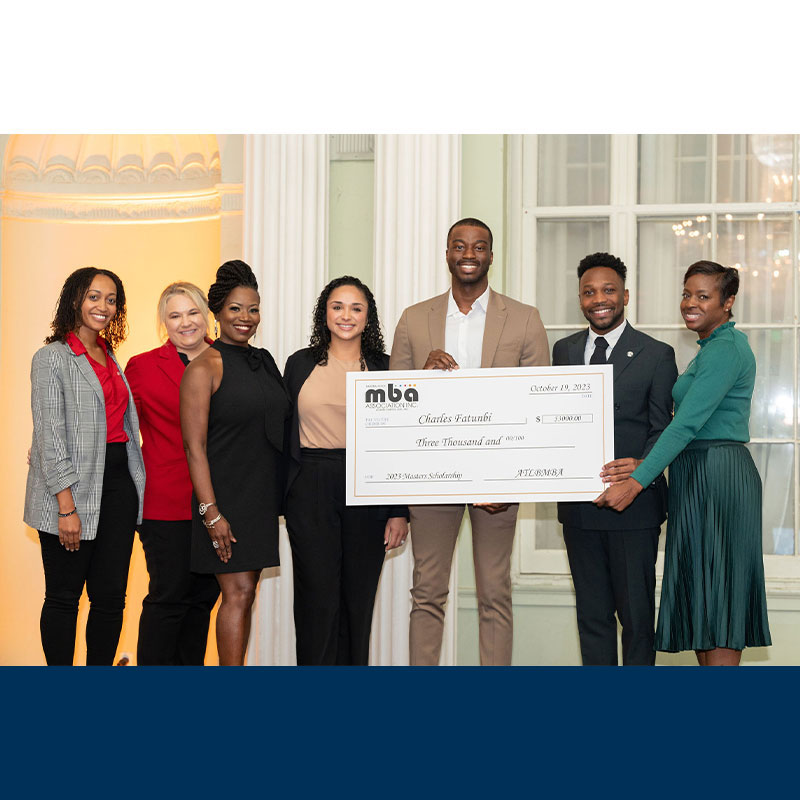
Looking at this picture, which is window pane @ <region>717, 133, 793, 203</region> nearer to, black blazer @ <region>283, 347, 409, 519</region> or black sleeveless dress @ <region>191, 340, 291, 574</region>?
black blazer @ <region>283, 347, 409, 519</region>

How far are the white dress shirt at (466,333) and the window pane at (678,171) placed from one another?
4.77 feet

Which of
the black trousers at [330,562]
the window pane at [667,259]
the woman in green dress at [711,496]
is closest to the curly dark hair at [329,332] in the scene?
the black trousers at [330,562]

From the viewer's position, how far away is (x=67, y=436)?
139 inches

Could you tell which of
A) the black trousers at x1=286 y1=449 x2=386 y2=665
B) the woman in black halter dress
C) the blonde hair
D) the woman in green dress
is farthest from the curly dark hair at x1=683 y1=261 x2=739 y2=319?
the blonde hair

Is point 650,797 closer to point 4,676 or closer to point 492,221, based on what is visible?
point 4,676

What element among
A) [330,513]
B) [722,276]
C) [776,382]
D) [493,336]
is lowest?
[330,513]

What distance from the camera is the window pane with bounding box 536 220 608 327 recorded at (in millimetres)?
4676

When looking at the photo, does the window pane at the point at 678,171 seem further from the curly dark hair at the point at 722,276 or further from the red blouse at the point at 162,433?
the red blouse at the point at 162,433

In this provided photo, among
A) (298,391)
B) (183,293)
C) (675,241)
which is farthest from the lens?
(675,241)

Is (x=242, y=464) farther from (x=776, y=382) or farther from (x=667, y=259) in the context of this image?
(x=776, y=382)

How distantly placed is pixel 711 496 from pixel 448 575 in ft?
3.15

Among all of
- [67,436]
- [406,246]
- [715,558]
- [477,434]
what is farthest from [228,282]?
[715,558]

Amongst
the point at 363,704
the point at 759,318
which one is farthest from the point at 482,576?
the point at 759,318

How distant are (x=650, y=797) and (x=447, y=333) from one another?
1.75m
